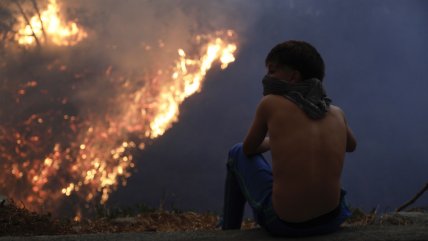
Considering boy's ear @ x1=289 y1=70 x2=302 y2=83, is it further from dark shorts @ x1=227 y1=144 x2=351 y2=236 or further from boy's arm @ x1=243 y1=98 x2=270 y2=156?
dark shorts @ x1=227 y1=144 x2=351 y2=236

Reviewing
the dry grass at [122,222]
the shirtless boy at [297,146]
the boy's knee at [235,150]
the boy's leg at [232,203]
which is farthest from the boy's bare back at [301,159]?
the dry grass at [122,222]

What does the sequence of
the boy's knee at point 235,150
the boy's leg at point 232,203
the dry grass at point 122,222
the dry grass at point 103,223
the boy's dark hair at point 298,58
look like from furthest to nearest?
the dry grass at point 103,223 < the dry grass at point 122,222 < the boy's leg at point 232,203 < the boy's knee at point 235,150 < the boy's dark hair at point 298,58

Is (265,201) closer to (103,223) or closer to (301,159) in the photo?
(301,159)

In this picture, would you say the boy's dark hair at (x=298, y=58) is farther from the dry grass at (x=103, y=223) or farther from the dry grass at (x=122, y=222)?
the dry grass at (x=103, y=223)

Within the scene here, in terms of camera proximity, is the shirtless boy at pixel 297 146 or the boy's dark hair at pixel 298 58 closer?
the shirtless boy at pixel 297 146

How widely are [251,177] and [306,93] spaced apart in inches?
29.2

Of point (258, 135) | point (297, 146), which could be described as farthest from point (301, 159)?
point (258, 135)

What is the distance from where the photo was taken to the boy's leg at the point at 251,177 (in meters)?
3.33

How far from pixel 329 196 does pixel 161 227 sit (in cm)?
577

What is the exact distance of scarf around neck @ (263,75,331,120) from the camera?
3.10 metres

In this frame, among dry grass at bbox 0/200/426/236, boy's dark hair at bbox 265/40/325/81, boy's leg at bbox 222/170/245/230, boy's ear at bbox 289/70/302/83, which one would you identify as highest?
boy's dark hair at bbox 265/40/325/81

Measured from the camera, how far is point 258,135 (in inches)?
129

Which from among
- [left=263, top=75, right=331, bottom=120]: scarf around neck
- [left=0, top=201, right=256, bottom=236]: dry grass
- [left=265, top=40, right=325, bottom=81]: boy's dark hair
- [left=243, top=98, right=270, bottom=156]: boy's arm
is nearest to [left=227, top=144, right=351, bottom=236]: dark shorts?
[left=243, top=98, right=270, bottom=156]: boy's arm

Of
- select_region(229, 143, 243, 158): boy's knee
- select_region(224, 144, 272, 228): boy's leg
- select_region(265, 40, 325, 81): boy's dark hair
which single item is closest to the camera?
select_region(265, 40, 325, 81): boy's dark hair
